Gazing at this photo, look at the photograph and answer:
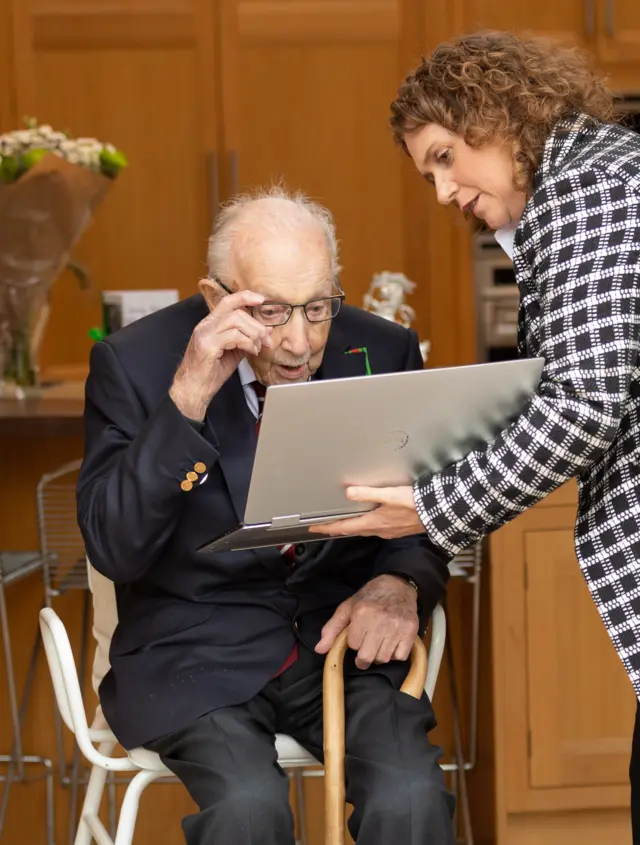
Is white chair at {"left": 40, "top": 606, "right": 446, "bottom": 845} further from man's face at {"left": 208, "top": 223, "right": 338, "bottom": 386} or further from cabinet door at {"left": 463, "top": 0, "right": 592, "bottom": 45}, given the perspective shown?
cabinet door at {"left": 463, "top": 0, "right": 592, "bottom": 45}

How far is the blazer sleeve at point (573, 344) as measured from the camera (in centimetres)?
126

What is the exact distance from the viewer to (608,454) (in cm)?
140

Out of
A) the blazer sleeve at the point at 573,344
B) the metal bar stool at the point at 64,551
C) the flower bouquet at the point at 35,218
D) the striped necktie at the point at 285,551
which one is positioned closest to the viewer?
the blazer sleeve at the point at 573,344

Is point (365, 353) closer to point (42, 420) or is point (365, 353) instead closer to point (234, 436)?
point (234, 436)

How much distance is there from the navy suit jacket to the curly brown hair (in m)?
0.44

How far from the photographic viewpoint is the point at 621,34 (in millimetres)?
3209

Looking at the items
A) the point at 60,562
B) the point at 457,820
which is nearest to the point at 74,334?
the point at 60,562

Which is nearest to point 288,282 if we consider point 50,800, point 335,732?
point 335,732

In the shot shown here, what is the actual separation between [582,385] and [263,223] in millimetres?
537

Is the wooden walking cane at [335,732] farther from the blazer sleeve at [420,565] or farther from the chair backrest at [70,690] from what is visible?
the chair backrest at [70,690]

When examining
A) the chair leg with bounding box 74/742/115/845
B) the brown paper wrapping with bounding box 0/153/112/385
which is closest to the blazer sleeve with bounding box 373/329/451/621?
the chair leg with bounding box 74/742/115/845

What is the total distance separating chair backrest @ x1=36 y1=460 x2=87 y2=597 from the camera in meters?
2.33

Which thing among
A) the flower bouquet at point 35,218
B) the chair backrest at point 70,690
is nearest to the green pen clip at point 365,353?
the chair backrest at point 70,690

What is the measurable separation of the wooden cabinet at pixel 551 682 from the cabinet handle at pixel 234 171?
1300 mm
